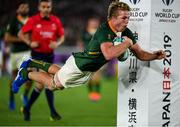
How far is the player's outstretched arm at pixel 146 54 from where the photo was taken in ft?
26.9

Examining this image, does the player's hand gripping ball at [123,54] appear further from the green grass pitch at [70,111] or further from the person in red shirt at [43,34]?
the person in red shirt at [43,34]

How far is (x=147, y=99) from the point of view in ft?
27.4

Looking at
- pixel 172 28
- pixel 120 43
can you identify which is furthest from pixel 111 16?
pixel 172 28

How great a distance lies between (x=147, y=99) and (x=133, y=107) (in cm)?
30

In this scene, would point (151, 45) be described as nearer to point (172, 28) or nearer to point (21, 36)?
point (172, 28)

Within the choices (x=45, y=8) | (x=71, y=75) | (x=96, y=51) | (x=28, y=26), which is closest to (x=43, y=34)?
(x=28, y=26)

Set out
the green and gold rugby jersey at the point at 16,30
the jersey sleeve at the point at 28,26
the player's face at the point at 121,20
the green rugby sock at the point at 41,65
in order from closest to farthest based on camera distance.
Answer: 1. the player's face at the point at 121,20
2. the green rugby sock at the point at 41,65
3. the jersey sleeve at the point at 28,26
4. the green and gold rugby jersey at the point at 16,30

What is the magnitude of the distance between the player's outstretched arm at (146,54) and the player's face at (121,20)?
0.41 m

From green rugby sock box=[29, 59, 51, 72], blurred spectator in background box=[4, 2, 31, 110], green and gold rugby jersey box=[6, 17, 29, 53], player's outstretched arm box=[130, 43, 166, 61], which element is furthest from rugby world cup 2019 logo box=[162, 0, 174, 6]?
green and gold rugby jersey box=[6, 17, 29, 53]

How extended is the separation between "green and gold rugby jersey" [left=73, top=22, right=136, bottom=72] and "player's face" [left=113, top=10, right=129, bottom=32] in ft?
0.40

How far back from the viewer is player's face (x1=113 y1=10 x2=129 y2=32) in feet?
26.2

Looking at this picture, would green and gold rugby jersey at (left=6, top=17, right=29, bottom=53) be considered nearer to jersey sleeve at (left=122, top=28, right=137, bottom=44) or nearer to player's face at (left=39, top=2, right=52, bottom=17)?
player's face at (left=39, top=2, right=52, bottom=17)

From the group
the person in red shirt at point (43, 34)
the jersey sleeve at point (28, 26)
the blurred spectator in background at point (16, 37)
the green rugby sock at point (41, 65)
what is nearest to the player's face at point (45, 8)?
the person in red shirt at point (43, 34)

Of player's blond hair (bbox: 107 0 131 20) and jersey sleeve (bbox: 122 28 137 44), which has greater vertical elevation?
player's blond hair (bbox: 107 0 131 20)
